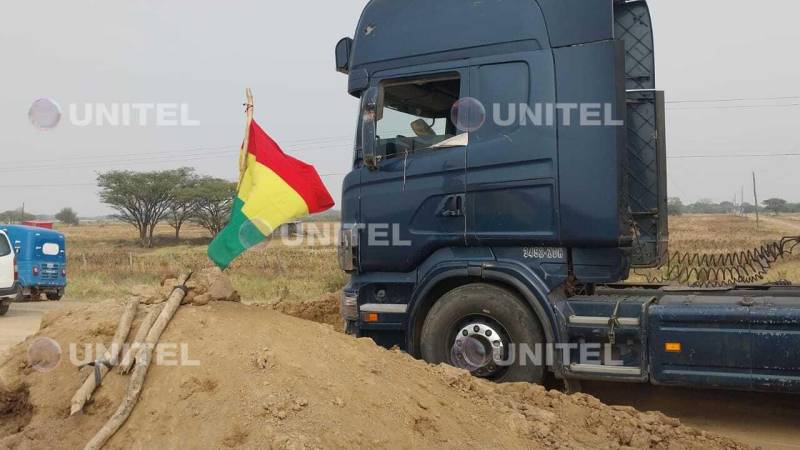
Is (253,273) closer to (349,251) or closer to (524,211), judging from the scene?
(349,251)

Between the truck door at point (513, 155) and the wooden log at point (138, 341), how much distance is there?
2.54 metres

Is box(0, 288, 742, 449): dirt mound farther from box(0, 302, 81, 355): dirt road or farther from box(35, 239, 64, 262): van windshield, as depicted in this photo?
box(35, 239, 64, 262): van windshield

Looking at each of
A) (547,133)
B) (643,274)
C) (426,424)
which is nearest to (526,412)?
(426,424)

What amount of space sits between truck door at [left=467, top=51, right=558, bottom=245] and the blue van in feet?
43.9

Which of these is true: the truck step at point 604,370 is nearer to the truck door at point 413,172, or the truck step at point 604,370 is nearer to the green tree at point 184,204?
the truck door at point 413,172

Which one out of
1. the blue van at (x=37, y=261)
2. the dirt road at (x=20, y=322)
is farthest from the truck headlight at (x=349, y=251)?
the blue van at (x=37, y=261)

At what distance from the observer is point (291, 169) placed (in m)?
5.47

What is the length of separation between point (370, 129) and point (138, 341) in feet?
9.16

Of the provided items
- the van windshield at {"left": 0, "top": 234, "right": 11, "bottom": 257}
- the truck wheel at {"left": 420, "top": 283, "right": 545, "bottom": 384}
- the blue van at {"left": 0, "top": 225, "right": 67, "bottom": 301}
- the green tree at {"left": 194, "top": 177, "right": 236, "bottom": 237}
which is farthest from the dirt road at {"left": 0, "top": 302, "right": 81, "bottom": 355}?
the green tree at {"left": 194, "top": 177, "right": 236, "bottom": 237}

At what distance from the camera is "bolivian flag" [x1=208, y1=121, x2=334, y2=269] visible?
5164 mm

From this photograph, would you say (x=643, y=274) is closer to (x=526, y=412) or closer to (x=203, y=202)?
(x=526, y=412)

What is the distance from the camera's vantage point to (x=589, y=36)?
18.6 feet

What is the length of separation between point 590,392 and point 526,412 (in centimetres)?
186

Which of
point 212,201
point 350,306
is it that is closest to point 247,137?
point 350,306
